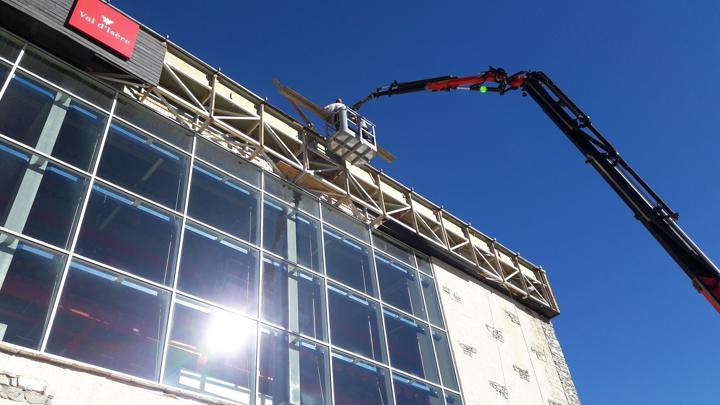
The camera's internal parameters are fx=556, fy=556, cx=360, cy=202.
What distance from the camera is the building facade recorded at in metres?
9.20

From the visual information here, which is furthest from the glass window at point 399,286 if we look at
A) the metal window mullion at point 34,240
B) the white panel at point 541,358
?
the metal window mullion at point 34,240

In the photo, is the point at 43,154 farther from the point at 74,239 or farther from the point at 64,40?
the point at 64,40

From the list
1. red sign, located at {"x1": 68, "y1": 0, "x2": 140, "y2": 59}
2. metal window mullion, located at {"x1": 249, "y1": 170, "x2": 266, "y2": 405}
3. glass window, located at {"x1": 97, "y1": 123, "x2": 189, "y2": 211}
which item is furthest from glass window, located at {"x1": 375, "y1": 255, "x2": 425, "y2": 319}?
red sign, located at {"x1": 68, "y1": 0, "x2": 140, "y2": 59}

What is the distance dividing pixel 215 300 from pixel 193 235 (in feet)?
5.40

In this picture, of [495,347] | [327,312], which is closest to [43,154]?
[327,312]

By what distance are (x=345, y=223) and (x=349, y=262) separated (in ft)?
4.54

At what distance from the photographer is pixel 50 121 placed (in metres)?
11.2

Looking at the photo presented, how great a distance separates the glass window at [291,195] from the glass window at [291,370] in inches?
169

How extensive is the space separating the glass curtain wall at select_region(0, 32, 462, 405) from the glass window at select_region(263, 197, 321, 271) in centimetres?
4

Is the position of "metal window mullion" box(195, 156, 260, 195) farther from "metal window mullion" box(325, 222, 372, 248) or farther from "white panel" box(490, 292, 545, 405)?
"white panel" box(490, 292, 545, 405)

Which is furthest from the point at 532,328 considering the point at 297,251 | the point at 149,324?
the point at 149,324

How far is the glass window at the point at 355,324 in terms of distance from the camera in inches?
533

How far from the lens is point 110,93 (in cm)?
1281

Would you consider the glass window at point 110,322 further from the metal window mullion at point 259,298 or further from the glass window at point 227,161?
the glass window at point 227,161
